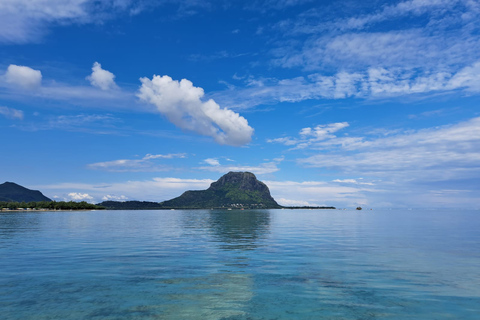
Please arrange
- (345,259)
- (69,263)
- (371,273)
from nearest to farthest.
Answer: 1. (371,273)
2. (69,263)
3. (345,259)

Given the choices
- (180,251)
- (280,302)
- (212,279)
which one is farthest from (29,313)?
(180,251)

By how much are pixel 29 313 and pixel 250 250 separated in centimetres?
3010

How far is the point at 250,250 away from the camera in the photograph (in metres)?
44.4

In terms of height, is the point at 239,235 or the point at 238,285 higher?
the point at 239,235

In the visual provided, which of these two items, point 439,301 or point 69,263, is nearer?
point 439,301

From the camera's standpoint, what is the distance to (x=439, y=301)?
69.1ft

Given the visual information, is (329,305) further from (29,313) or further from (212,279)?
(29,313)

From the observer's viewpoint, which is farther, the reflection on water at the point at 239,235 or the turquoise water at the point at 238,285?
the reflection on water at the point at 239,235

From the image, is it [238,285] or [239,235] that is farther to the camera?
[239,235]

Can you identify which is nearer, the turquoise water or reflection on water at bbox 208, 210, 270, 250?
the turquoise water

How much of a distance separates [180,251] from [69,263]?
14215 mm

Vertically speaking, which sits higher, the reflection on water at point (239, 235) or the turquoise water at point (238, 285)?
the reflection on water at point (239, 235)

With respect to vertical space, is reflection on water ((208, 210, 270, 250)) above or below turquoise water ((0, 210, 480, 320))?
above

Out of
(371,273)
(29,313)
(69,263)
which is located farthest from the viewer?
(69,263)
